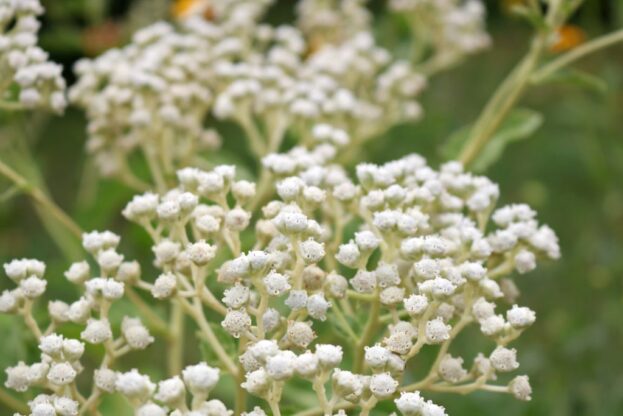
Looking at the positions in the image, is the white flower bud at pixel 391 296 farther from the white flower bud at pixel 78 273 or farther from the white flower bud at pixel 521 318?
the white flower bud at pixel 78 273

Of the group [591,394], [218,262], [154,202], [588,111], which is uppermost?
[154,202]

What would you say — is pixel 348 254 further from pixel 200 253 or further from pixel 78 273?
pixel 78 273

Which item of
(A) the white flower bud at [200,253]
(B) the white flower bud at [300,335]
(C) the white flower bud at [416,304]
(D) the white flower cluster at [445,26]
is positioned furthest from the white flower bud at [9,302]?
(D) the white flower cluster at [445,26]

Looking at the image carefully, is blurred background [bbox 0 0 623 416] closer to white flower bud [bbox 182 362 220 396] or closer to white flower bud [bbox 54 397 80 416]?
white flower bud [bbox 54 397 80 416]

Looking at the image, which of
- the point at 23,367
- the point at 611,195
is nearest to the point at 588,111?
the point at 611,195

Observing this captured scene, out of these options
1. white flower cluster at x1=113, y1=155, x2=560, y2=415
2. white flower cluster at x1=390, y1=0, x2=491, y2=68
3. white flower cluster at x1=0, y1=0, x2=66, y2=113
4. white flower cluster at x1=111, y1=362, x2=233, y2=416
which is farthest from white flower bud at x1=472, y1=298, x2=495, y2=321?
white flower cluster at x1=390, y1=0, x2=491, y2=68

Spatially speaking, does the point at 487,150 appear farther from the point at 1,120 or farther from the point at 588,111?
the point at 588,111
